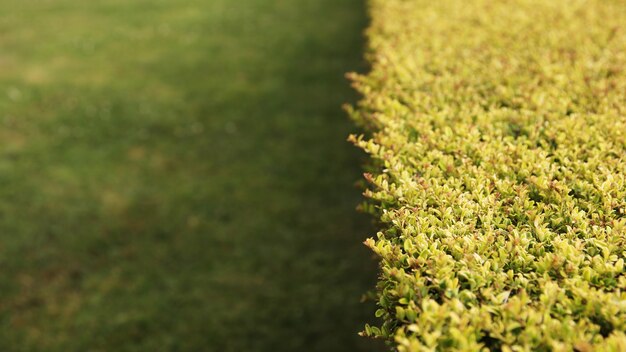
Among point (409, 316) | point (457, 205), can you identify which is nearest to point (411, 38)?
point (457, 205)

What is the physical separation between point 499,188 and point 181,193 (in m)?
4.57

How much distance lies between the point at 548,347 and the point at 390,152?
4.86 feet

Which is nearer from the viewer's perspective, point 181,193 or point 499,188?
point 499,188

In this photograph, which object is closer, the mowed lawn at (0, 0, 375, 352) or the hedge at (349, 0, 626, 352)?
the hedge at (349, 0, 626, 352)

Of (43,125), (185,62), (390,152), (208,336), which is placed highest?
(390,152)

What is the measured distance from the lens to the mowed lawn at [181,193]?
17.1 feet

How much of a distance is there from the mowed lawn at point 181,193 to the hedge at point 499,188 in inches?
82.1

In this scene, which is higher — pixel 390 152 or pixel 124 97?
pixel 390 152

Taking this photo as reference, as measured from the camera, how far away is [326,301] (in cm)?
537

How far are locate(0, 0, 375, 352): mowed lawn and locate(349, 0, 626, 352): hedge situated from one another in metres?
2.09

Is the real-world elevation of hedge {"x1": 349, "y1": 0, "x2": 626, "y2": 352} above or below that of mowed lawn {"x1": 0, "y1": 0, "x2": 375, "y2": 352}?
above

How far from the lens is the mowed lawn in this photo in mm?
5227

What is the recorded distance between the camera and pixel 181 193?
679 cm

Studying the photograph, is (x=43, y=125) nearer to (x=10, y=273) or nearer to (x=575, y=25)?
(x=10, y=273)
